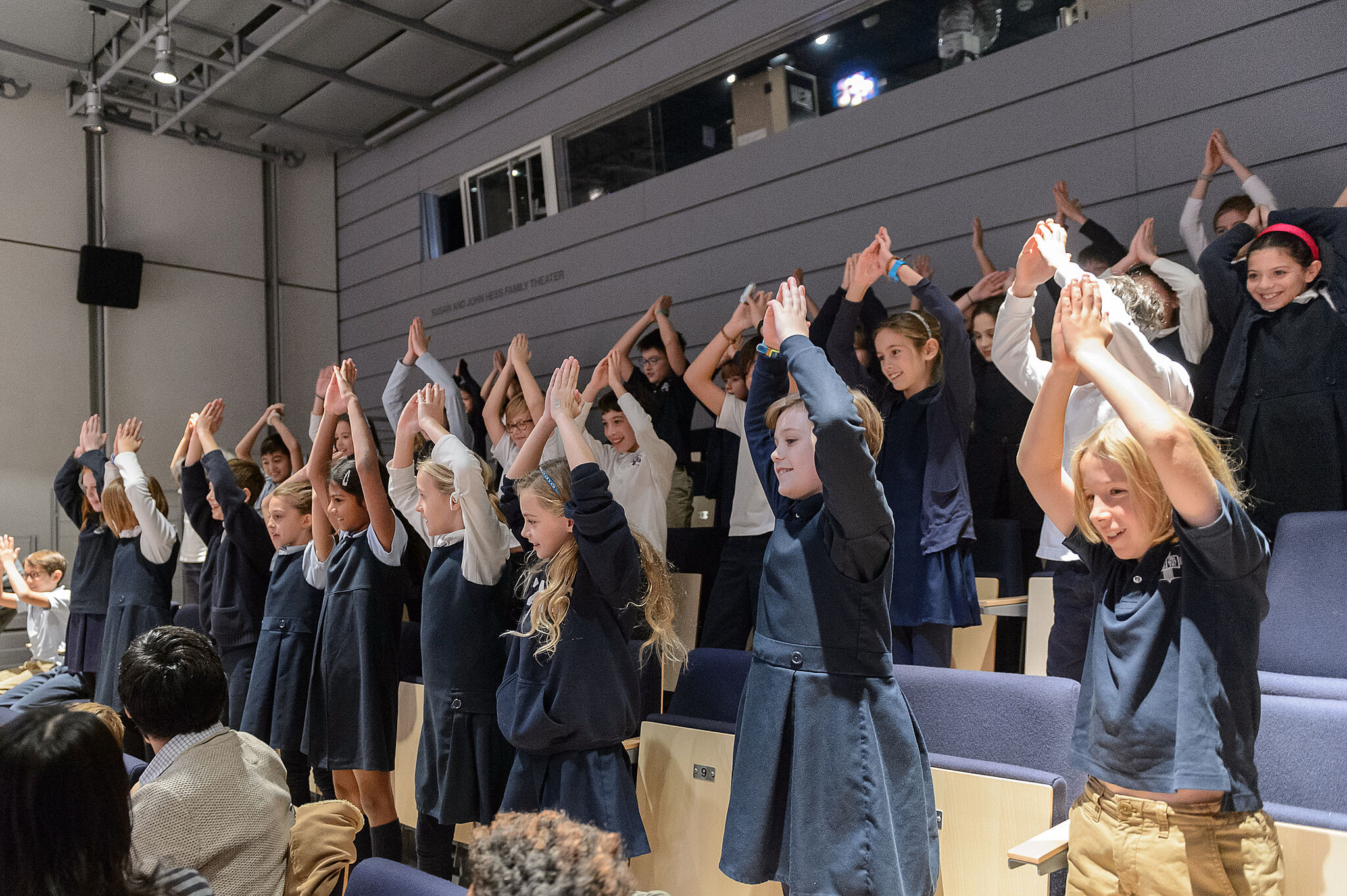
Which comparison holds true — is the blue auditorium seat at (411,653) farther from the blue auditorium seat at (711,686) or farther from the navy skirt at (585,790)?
the navy skirt at (585,790)

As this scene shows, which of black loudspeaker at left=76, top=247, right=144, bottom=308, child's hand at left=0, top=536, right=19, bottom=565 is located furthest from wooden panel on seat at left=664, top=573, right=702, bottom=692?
black loudspeaker at left=76, top=247, right=144, bottom=308

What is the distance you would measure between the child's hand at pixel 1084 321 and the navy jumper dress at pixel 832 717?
1.17ft

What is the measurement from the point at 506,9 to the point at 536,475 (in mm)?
4458

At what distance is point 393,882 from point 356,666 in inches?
69.8

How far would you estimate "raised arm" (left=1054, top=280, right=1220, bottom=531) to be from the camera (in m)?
1.36

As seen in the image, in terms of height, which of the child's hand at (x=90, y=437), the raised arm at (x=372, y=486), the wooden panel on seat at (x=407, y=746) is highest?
the child's hand at (x=90, y=437)

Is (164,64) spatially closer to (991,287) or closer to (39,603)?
(39,603)

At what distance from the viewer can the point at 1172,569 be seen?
1.47 meters

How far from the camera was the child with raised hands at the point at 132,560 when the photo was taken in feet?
14.0

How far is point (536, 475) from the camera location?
244cm

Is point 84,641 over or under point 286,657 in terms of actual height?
under

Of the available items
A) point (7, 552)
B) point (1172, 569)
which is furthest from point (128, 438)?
point (1172, 569)

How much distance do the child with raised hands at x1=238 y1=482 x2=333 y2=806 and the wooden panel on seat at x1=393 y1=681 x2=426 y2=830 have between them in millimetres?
294

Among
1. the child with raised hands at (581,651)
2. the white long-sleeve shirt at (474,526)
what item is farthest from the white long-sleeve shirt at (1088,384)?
the white long-sleeve shirt at (474,526)
